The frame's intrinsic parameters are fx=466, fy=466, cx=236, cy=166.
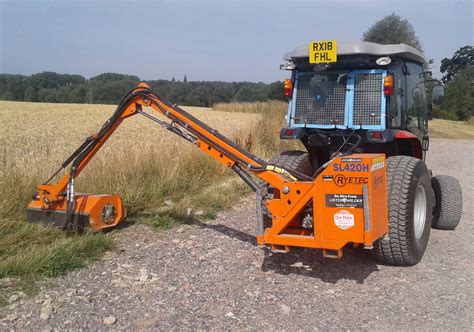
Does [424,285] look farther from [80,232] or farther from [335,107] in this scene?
[80,232]

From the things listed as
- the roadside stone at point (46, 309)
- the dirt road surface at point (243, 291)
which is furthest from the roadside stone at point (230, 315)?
the roadside stone at point (46, 309)

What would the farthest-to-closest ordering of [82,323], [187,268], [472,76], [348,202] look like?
[472,76] → [187,268] → [348,202] → [82,323]

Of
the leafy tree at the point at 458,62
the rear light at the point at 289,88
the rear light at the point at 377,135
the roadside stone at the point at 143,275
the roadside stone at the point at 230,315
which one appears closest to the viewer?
the roadside stone at the point at 230,315

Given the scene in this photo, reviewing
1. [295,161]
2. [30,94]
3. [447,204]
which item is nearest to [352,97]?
[295,161]

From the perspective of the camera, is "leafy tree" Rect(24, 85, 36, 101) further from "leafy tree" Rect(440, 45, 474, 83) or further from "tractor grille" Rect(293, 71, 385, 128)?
"tractor grille" Rect(293, 71, 385, 128)

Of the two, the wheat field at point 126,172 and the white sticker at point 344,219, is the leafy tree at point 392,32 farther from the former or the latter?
the white sticker at point 344,219

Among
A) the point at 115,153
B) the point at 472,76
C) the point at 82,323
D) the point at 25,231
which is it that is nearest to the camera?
the point at 82,323

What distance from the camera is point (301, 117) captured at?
552cm

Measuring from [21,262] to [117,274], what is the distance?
86 cm

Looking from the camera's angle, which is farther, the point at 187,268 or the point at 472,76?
the point at 472,76

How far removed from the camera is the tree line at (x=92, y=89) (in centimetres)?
4462

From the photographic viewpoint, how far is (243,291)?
13.3 feet

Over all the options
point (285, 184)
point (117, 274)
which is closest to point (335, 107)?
point (285, 184)

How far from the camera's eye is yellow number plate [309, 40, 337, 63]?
4.93 m
